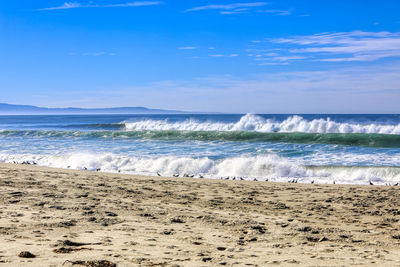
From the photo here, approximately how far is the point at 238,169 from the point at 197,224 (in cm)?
773

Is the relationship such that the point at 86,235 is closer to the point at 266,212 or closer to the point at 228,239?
the point at 228,239

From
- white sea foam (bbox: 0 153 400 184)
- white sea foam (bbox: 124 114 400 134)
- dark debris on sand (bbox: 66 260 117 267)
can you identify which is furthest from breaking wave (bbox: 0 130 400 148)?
dark debris on sand (bbox: 66 260 117 267)

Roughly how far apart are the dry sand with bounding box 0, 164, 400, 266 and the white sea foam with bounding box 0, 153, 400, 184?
251cm

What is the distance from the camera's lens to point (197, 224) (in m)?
5.79

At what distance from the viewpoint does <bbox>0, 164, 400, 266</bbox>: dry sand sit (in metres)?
4.17

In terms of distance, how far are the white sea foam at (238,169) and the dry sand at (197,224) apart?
251 cm

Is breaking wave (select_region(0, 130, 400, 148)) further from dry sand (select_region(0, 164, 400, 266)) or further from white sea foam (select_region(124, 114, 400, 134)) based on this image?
dry sand (select_region(0, 164, 400, 266))

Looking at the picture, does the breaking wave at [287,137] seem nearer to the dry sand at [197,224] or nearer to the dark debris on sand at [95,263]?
the dry sand at [197,224]

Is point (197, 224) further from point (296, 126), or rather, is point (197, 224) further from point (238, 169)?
point (296, 126)

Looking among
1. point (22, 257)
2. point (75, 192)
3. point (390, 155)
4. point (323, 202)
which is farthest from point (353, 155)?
point (22, 257)

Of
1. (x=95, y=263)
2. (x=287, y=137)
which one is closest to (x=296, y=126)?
(x=287, y=137)

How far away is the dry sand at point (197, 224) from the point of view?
4.17 meters

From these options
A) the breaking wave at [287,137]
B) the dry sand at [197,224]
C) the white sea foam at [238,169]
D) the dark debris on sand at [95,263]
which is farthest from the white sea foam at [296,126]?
the dark debris on sand at [95,263]

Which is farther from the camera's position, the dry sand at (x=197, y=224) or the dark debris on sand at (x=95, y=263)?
the dry sand at (x=197, y=224)
